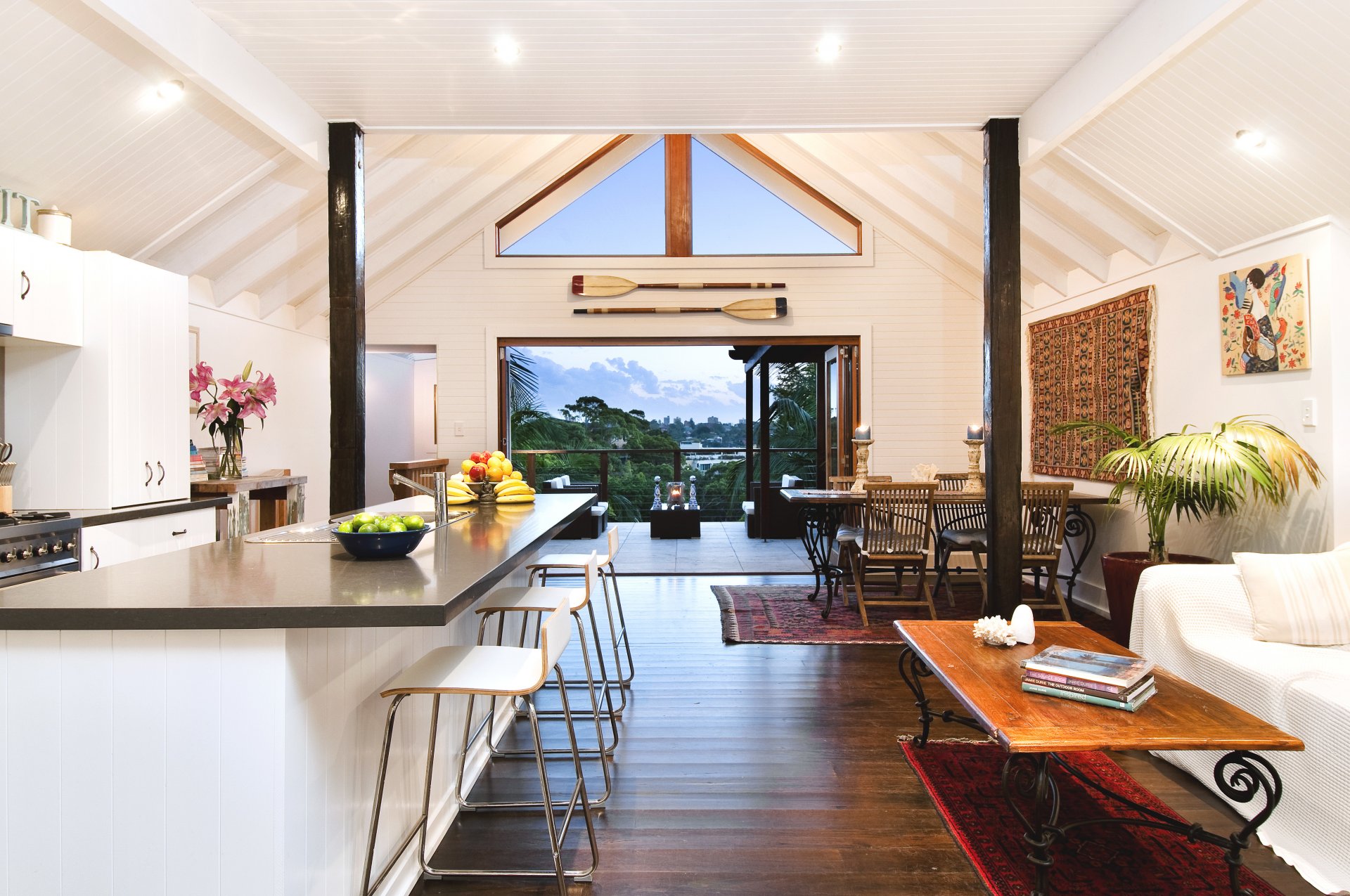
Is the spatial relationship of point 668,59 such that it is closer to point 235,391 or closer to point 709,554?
point 235,391

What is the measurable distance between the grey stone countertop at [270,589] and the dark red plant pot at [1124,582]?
3019mm

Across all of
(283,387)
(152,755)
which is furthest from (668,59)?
(283,387)

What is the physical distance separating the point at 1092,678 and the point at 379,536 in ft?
6.26

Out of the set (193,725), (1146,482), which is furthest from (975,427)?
(193,725)

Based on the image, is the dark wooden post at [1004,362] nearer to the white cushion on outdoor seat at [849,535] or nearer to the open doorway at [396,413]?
the white cushion on outdoor seat at [849,535]

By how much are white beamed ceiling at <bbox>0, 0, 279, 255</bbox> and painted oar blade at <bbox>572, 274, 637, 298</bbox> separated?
320 cm

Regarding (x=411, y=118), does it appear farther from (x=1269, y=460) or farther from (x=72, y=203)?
(x=1269, y=460)

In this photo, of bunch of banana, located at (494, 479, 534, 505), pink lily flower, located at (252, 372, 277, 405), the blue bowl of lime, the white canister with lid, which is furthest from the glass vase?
the blue bowl of lime

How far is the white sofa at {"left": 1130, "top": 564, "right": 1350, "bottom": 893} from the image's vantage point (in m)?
2.07

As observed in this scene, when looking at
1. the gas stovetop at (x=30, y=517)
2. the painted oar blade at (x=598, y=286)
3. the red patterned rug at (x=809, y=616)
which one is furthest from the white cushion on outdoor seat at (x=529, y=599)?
the painted oar blade at (x=598, y=286)

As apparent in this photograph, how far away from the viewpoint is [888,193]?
6664 mm

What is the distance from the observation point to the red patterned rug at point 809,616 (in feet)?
15.3

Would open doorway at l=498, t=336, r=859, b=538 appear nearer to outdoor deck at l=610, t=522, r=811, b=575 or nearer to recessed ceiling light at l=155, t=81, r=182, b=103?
outdoor deck at l=610, t=522, r=811, b=575

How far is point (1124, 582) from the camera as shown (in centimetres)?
391
